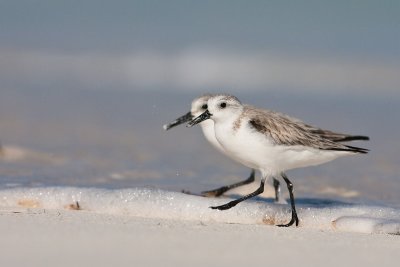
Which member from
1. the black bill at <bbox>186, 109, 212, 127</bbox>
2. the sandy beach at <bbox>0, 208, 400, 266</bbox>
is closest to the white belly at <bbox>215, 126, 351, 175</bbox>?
the black bill at <bbox>186, 109, 212, 127</bbox>

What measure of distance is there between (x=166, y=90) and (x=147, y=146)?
22.9ft

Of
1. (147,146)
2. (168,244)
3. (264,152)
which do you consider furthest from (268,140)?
(147,146)

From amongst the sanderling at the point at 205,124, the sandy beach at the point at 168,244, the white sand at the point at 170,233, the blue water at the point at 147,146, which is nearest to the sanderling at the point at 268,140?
the white sand at the point at 170,233

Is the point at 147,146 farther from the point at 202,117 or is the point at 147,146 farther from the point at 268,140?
the point at 268,140

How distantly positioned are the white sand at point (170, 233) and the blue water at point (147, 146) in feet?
2.34

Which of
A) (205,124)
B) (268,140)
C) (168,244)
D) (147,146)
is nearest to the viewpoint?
(168,244)

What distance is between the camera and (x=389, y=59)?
870 inches

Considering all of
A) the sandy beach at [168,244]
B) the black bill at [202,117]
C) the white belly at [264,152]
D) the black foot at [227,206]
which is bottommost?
the sandy beach at [168,244]

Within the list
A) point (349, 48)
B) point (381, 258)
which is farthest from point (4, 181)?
point (349, 48)

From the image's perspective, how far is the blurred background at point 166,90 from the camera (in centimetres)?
852

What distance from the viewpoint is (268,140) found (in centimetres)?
606

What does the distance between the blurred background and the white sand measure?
0.92 m

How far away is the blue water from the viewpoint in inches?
311

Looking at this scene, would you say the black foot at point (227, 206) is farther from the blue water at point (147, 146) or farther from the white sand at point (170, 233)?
the blue water at point (147, 146)
